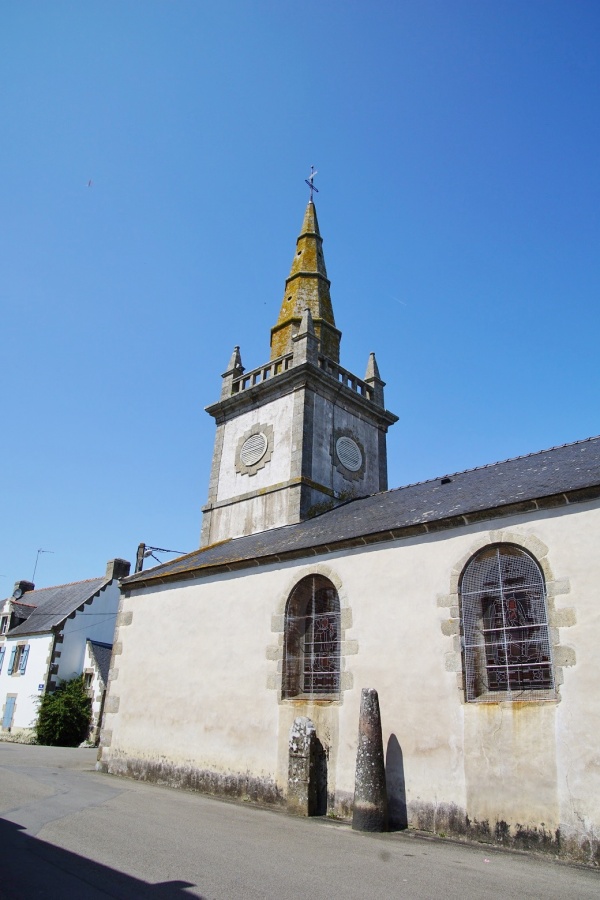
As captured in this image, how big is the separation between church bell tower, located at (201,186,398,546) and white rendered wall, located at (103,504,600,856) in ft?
13.3

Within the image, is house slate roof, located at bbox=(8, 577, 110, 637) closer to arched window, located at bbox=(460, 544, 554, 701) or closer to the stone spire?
the stone spire

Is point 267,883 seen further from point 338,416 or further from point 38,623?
point 38,623

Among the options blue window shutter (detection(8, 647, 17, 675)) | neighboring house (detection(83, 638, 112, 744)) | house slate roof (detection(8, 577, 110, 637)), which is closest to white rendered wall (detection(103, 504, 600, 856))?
neighboring house (detection(83, 638, 112, 744))

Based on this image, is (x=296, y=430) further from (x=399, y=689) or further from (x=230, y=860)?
(x=230, y=860)

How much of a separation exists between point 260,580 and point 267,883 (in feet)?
21.6

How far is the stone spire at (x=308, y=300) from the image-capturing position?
19.3 metres

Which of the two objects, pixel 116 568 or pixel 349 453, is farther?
pixel 116 568

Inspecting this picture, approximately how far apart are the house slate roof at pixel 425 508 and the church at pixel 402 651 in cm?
5

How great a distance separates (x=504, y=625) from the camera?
8.45 metres

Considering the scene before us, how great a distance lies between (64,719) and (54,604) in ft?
21.7

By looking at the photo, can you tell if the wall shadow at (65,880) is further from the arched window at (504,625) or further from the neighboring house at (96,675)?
the neighboring house at (96,675)

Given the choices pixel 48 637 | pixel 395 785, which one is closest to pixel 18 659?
pixel 48 637

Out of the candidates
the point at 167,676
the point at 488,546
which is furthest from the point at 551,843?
the point at 167,676

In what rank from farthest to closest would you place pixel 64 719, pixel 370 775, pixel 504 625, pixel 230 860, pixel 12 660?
pixel 12 660, pixel 64 719, pixel 504 625, pixel 370 775, pixel 230 860
